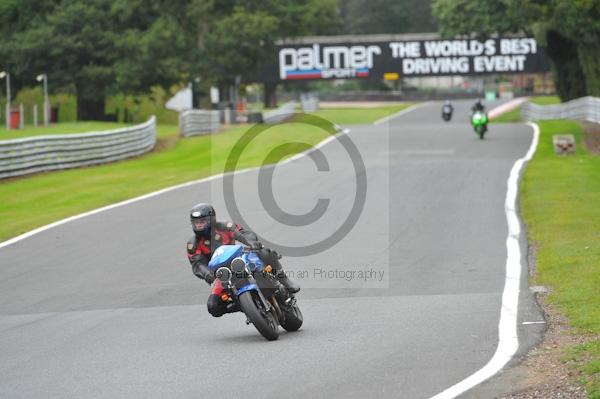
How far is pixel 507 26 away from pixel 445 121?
7312 millimetres

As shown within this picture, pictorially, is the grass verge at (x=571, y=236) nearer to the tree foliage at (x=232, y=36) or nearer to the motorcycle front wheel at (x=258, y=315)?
the motorcycle front wheel at (x=258, y=315)

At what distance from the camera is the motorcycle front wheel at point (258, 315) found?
383 inches

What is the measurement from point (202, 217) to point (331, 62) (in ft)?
204

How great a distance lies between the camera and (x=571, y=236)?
1630 cm

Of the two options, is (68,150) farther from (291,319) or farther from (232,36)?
(232,36)

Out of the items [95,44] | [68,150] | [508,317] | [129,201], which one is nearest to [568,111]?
[68,150]

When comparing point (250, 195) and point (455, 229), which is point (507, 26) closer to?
point (250, 195)

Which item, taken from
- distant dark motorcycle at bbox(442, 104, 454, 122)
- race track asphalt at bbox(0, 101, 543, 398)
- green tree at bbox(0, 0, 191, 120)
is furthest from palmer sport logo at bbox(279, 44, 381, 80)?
race track asphalt at bbox(0, 101, 543, 398)

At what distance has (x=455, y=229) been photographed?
17.7 m

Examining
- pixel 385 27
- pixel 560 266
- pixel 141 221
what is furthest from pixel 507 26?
pixel 385 27

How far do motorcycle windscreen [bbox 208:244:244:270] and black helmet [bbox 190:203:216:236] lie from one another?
38cm

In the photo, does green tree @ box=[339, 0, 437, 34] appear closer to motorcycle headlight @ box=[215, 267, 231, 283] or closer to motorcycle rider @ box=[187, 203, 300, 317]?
motorcycle rider @ box=[187, 203, 300, 317]

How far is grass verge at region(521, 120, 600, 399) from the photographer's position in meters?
10.2

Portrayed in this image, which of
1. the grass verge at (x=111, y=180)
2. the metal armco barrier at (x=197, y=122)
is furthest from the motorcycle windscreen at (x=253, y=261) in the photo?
the metal armco barrier at (x=197, y=122)
